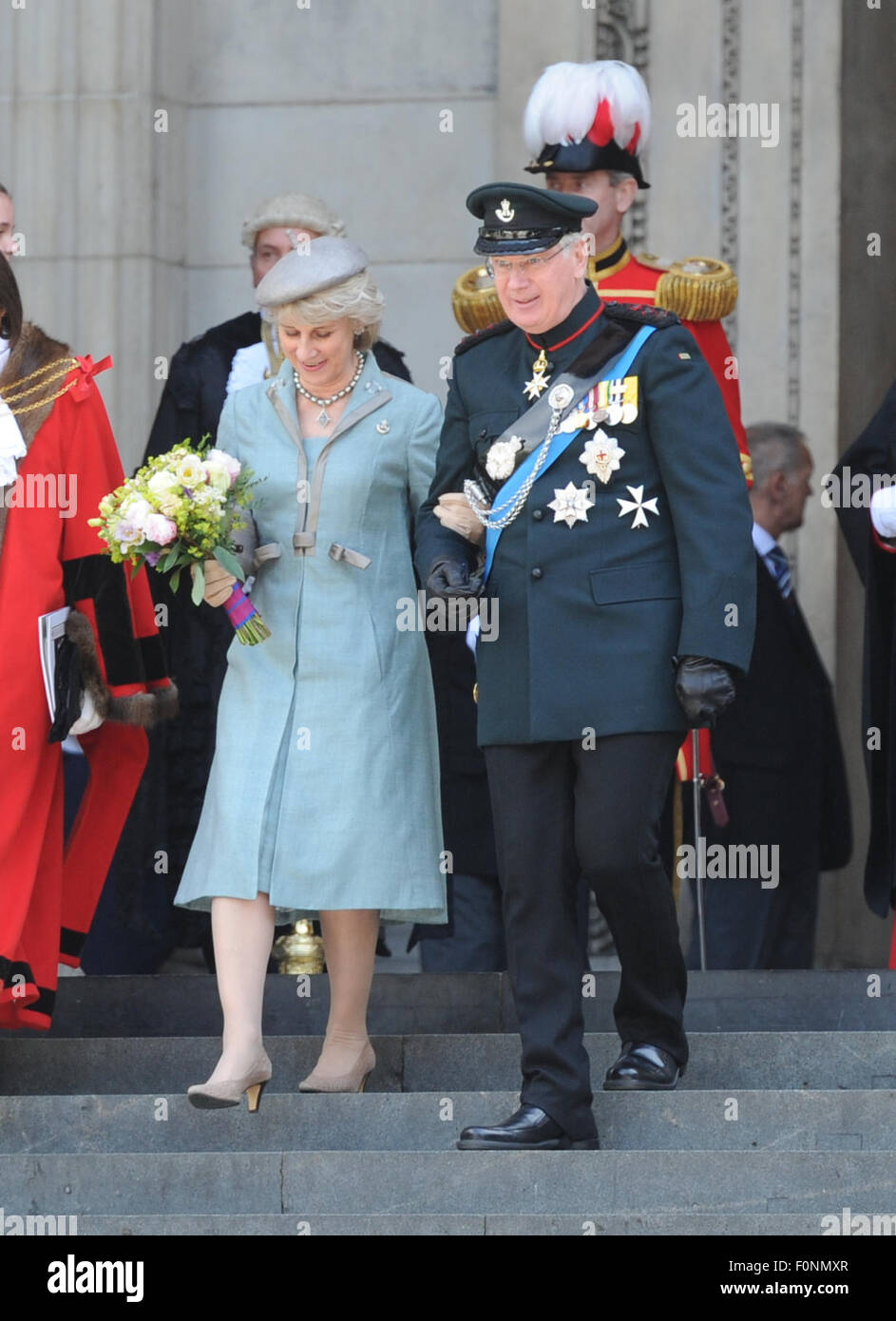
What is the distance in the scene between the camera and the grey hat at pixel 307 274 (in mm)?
6406

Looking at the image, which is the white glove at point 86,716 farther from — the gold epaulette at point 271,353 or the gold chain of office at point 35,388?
the gold epaulette at point 271,353

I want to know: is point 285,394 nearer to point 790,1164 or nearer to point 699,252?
point 790,1164

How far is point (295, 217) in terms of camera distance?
7809 mm

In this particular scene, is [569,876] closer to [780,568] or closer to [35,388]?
[35,388]

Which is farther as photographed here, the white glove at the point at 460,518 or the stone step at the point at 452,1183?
the white glove at the point at 460,518

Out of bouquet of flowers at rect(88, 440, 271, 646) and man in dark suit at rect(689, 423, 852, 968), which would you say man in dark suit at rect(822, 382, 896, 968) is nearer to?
man in dark suit at rect(689, 423, 852, 968)

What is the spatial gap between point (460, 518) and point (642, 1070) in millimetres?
1200

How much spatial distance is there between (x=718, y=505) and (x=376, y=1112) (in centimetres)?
145

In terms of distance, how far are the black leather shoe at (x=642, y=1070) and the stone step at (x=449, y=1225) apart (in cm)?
64

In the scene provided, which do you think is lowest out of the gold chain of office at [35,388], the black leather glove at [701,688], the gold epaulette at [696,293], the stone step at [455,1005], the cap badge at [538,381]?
the stone step at [455,1005]

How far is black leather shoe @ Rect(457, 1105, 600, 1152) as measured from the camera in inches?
230

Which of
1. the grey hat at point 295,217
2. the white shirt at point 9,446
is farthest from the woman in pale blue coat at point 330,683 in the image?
the grey hat at point 295,217

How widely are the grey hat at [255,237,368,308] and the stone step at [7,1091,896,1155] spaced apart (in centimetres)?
170

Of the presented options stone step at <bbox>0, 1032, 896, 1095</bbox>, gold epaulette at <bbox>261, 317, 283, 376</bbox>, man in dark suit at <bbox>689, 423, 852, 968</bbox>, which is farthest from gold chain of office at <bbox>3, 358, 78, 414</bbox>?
man in dark suit at <bbox>689, 423, 852, 968</bbox>
